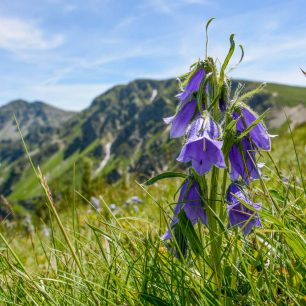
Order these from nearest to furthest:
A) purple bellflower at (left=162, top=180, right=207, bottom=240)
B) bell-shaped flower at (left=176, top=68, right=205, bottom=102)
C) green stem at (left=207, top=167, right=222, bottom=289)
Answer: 1. green stem at (left=207, top=167, right=222, bottom=289)
2. purple bellflower at (left=162, top=180, right=207, bottom=240)
3. bell-shaped flower at (left=176, top=68, right=205, bottom=102)

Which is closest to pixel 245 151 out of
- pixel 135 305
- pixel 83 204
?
pixel 135 305

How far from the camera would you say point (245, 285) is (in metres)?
2.60

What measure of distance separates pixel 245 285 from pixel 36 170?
1420mm

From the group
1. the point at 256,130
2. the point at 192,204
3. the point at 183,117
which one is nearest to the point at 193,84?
the point at 183,117

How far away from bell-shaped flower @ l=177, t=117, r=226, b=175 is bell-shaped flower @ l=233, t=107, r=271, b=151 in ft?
0.94

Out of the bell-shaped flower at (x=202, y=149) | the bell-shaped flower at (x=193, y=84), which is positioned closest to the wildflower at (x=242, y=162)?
the bell-shaped flower at (x=202, y=149)

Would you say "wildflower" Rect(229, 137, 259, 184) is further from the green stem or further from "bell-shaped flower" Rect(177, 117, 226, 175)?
"bell-shaped flower" Rect(177, 117, 226, 175)

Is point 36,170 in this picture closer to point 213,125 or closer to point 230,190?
point 213,125

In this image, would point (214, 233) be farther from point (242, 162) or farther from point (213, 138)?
point (213, 138)

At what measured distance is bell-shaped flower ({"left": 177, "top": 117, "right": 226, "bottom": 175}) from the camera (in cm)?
252

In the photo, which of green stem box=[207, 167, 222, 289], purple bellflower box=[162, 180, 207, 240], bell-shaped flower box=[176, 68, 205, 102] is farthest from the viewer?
bell-shaped flower box=[176, 68, 205, 102]

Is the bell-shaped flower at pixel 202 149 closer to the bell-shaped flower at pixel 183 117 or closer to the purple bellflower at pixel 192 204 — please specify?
the purple bellflower at pixel 192 204

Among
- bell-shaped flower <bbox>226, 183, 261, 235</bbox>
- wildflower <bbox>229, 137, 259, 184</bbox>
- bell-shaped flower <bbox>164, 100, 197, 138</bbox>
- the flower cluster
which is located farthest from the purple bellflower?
bell-shaped flower <bbox>164, 100, 197, 138</bbox>

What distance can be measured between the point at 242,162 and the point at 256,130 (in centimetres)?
23
